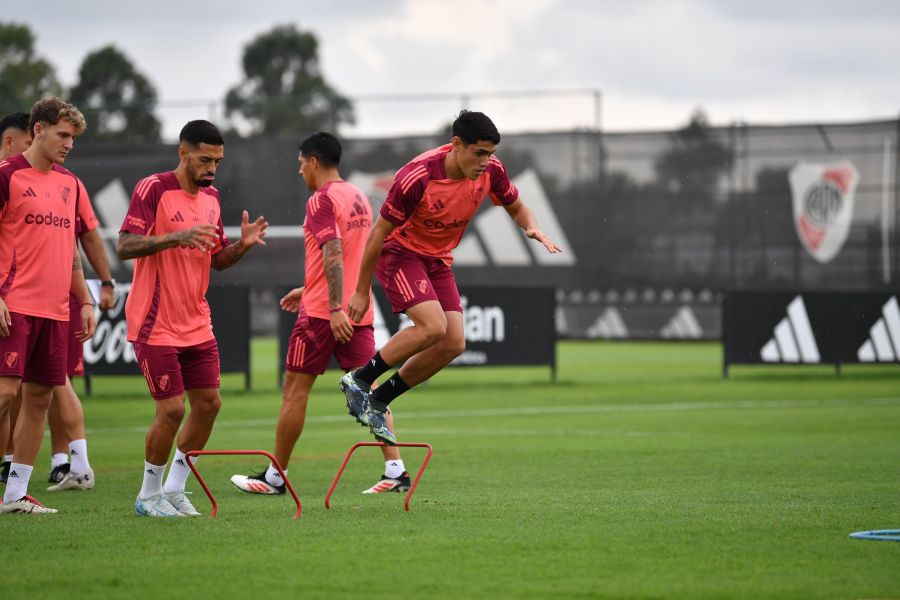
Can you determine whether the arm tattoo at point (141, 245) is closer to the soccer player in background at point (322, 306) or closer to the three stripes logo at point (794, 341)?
the soccer player in background at point (322, 306)

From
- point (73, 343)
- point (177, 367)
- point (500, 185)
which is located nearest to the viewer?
point (177, 367)

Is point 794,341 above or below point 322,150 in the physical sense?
below

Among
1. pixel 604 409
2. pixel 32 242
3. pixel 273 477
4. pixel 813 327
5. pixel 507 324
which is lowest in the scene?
pixel 604 409

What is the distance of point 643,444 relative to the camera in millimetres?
12055

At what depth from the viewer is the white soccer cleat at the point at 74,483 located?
927 cm

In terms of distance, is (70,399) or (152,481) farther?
(70,399)

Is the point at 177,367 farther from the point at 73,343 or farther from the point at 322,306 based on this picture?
the point at 73,343

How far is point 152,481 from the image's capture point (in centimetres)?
761

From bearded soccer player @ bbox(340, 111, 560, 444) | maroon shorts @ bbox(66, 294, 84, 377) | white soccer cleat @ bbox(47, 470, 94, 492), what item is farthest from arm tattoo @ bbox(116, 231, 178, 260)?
maroon shorts @ bbox(66, 294, 84, 377)

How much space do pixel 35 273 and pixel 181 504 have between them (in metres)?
1.65

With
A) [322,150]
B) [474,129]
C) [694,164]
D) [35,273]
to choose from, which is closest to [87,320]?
[35,273]

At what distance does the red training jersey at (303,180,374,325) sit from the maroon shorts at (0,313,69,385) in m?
1.79

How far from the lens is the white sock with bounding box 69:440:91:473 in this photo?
9398mm

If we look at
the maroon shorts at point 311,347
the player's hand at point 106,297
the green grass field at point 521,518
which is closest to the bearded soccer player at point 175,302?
the green grass field at point 521,518
